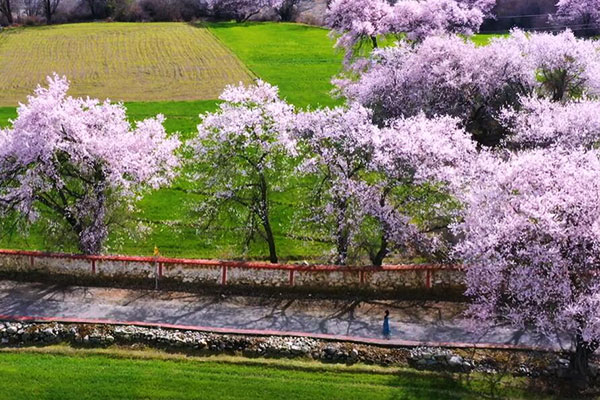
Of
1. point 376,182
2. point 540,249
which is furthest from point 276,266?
point 540,249

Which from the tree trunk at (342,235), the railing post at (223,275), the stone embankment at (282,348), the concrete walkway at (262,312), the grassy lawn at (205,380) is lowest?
the grassy lawn at (205,380)

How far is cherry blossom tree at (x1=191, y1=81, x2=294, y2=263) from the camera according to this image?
31.5 metres

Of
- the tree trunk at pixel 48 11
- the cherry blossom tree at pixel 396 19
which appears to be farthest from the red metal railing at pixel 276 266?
the tree trunk at pixel 48 11

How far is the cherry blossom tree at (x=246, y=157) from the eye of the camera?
103 feet

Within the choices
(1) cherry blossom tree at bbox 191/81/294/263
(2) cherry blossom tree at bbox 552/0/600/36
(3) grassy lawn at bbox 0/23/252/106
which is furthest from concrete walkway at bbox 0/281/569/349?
(2) cherry blossom tree at bbox 552/0/600/36

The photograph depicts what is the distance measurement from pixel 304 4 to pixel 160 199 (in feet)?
264

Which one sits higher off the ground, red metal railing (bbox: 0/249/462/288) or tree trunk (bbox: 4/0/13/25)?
tree trunk (bbox: 4/0/13/25)

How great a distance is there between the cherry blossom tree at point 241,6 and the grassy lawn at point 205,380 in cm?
8589

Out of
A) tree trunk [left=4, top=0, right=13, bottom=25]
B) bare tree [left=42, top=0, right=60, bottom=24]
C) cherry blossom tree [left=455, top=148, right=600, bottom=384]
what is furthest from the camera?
bare tree [left=42, top=0, right=60, bottom=24]

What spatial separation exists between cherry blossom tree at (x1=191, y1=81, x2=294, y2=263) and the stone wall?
10.9ft

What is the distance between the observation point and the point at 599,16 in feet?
274

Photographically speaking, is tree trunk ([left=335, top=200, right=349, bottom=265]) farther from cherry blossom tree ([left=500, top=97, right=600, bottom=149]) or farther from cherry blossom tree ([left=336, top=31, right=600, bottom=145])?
cherry blossom tree ([left=336, top=31, right=600, bottom=145])

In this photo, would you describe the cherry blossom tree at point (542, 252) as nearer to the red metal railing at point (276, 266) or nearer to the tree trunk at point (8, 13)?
the red metal railing at point (276, 266)

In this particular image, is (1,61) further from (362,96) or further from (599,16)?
(599,16)
